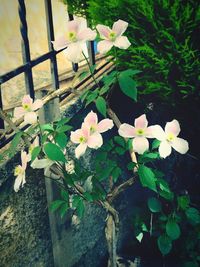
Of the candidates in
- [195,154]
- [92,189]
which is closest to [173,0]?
[92,189]

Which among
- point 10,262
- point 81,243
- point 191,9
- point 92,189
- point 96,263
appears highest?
point 191,9

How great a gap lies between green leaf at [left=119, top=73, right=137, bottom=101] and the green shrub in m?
0.70

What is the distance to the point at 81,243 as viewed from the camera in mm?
2518

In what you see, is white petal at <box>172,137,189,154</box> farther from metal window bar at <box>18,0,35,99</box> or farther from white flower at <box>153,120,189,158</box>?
metal window bar at <box>18,0,35,99</box>

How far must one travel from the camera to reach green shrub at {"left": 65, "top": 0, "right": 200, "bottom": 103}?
1966mm

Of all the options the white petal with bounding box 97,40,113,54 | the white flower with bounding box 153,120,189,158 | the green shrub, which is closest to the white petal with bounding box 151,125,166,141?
the white flower with bounding box 153,120,189,158

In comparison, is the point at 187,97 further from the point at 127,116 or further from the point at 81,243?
the point at 81,243

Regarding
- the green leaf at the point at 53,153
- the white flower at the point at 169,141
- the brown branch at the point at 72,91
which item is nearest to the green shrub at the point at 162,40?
the brown branch at the point at 72,91

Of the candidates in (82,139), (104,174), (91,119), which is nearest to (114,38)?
(91,119)

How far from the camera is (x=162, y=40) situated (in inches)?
82.1

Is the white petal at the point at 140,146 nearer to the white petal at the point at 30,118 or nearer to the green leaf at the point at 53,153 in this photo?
the green leaf at the point at 53,153

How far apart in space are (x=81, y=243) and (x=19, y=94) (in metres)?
3.35

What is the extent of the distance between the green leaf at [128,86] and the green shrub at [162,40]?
0.70 metres

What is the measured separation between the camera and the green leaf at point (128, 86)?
1.44 m
